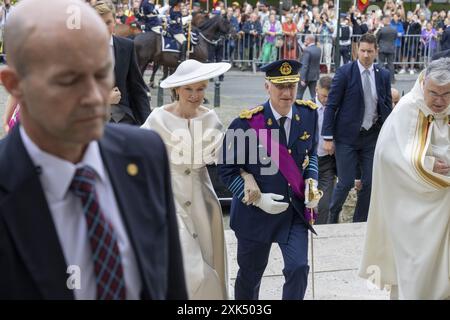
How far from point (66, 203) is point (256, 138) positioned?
310 cm

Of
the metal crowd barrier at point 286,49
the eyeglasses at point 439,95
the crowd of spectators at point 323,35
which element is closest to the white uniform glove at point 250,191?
the eyeglasses at point 439,95

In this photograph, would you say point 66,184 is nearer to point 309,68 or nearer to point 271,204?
point 271,204

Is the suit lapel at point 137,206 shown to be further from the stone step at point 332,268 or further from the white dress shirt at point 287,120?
the stone step at point 332,268

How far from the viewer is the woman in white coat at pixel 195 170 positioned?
493 cm

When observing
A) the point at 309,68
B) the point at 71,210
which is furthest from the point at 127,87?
the point at 309,68

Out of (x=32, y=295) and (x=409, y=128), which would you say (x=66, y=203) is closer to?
(x=32, y=295)

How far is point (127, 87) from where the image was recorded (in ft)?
18.4

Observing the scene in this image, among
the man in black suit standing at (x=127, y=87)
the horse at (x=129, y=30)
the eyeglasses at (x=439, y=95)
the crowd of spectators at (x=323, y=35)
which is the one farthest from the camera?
the crowd of spectators at (x=323, y=35)

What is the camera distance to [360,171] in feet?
26.7

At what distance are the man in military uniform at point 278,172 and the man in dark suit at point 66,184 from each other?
9.62 feet

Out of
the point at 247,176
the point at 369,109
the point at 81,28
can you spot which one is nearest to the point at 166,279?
the point at 81,28

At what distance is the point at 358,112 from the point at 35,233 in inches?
236

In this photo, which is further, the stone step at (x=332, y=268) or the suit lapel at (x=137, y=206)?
the stone step at (x=332, y=268)

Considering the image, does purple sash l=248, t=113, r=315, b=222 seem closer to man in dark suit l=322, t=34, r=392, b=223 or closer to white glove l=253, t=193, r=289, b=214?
white glove l=253, t=193, r=289, b=214
